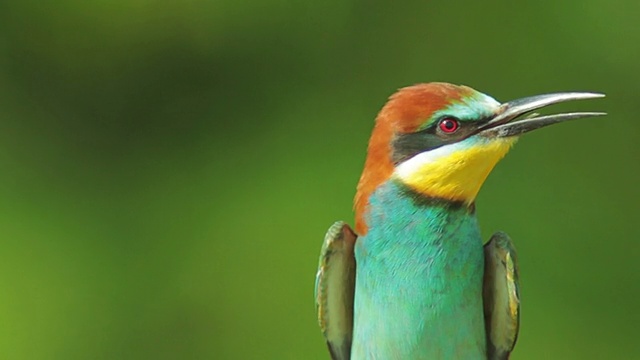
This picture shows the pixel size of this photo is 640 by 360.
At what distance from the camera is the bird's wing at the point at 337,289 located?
1335mm

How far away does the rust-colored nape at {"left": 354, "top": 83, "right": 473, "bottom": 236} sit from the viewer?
121 cm

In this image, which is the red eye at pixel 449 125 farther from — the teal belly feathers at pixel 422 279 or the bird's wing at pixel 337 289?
the bird's wing at pixel 337 289

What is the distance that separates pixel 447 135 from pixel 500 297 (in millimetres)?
241

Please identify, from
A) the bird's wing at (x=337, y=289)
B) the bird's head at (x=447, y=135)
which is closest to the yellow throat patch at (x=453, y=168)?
the bird's head at (x=447, y=135)

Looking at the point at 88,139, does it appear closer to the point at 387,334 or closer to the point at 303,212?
the point at 303,212

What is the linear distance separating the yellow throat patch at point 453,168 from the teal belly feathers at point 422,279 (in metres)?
0.02

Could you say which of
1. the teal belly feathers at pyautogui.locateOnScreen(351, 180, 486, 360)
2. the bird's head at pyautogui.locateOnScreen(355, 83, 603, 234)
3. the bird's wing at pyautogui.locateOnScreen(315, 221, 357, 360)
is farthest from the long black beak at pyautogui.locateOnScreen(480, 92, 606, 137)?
the bird's wing at pyautogui.locateOnScreen(315, 221, 357, 360)

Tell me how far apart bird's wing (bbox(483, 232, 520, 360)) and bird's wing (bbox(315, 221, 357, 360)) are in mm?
179

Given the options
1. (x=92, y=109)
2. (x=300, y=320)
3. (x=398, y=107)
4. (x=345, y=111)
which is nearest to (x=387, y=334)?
(x=398, y=107)

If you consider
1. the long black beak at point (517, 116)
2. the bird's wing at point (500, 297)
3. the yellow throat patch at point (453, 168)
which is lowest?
the bird's wing at point (500, 297)

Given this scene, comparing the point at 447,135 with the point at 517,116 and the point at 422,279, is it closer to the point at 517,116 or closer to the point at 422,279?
the point at 517,116

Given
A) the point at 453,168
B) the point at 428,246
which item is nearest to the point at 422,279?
the point at 428,246

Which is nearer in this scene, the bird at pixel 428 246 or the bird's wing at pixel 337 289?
the bird at pixel 428 246

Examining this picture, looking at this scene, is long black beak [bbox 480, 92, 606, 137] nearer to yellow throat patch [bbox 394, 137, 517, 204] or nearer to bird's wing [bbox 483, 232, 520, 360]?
yellow throat patch [bbox 394, 137, 517, 204]
